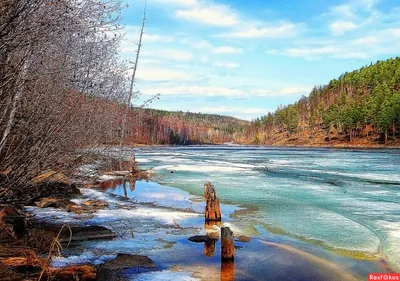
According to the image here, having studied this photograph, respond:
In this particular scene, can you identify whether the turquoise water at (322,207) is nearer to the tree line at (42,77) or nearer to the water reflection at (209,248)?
the water reflection at (209,248)

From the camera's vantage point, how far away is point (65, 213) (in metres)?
15.2

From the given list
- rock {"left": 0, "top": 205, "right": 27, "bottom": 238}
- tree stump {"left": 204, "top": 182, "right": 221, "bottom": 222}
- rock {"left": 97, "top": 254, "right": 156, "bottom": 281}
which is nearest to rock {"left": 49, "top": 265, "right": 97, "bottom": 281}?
rock {"left": 97, "top": 254, "right": 156, "bottom": 281}

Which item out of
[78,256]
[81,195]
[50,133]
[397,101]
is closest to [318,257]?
[78,256]

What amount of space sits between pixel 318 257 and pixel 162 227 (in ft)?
19.0

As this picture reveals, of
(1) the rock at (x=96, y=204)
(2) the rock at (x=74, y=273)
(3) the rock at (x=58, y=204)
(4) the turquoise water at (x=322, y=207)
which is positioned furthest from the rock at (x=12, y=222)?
(4) the turquoise water at (x=322, y=207)

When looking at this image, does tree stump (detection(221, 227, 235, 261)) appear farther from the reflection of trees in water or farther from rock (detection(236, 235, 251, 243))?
the reflection of trees in water

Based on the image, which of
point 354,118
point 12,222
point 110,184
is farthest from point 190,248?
point 354,118

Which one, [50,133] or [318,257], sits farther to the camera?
[318,257]

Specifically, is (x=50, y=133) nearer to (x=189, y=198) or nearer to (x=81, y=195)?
(x=81, y=195)

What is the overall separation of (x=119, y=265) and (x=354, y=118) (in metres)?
124

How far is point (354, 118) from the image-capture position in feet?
402

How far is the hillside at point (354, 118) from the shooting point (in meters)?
112

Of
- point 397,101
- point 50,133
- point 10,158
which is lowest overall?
point 10,158

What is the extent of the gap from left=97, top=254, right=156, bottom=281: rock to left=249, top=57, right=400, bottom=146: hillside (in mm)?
107575
